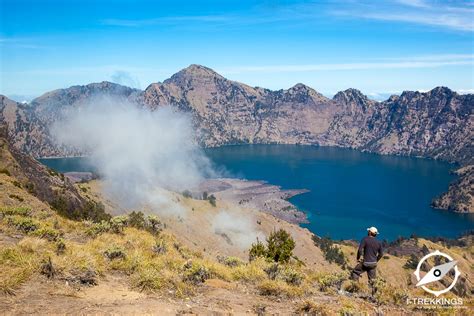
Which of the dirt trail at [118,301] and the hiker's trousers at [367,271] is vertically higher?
the dirt trail at [118,301]

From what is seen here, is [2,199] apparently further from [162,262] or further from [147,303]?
[147,303]

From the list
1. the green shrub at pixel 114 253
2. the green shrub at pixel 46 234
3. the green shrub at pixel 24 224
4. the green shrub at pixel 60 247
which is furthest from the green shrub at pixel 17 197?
the green shrub at pixel 114 253

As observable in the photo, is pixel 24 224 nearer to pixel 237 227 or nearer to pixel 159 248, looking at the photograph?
pixel 159 248

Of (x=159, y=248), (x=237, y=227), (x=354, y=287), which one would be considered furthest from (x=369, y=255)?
(x=237, y=227)

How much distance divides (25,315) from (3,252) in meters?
4.66

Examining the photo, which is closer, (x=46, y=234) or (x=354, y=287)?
(x=354, y=287)

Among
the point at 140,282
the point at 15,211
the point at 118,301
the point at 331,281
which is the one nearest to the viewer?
the point at 118,301

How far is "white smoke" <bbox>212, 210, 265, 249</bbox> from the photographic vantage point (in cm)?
14512

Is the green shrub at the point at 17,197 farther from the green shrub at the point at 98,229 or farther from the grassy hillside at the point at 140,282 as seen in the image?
the green shrub at the point at 98,229

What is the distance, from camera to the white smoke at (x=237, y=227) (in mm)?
145125

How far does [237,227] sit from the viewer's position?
503 feet

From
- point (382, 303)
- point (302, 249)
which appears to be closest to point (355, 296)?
point (382, 303)

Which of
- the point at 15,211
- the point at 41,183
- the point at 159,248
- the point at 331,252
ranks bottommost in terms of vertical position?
the point at 331,252

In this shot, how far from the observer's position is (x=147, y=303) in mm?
14234
